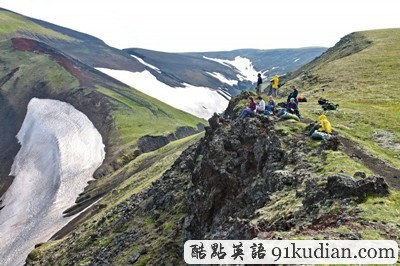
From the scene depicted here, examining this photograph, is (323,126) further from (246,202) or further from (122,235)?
(122,235)

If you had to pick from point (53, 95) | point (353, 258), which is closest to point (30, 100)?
point (53, 95)

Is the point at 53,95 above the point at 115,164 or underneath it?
above

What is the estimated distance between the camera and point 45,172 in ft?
395

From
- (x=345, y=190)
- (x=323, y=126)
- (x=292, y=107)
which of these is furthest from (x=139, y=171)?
(x=345, y=190)

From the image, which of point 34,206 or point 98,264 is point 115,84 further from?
point 98,264

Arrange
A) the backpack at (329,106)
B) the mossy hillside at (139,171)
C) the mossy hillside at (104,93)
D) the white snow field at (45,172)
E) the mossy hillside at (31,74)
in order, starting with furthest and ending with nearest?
the mossy hillside at (31,74), the mossy hillside at (104,93), the white snow field at (45,172), the mossy hillside at (139,171), the backpack at (329,106)

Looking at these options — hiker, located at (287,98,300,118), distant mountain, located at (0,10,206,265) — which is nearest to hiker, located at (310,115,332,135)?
hiker, located at (287,98,300,118)

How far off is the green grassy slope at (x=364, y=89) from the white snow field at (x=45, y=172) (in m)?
59.6

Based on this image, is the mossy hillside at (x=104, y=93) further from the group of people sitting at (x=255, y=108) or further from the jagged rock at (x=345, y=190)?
the jagged rock at (x=345, y=190)

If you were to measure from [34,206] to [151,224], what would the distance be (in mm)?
68183

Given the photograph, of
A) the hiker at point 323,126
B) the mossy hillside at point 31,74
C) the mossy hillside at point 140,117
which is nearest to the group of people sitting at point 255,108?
the hiker at point 323,126

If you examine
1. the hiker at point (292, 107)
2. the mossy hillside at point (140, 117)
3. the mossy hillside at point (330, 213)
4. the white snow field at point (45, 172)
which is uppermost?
the hiker at point (292, 107)

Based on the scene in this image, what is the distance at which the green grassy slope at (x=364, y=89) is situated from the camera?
3812 centimetres

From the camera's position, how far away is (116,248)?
45594 millimetres
